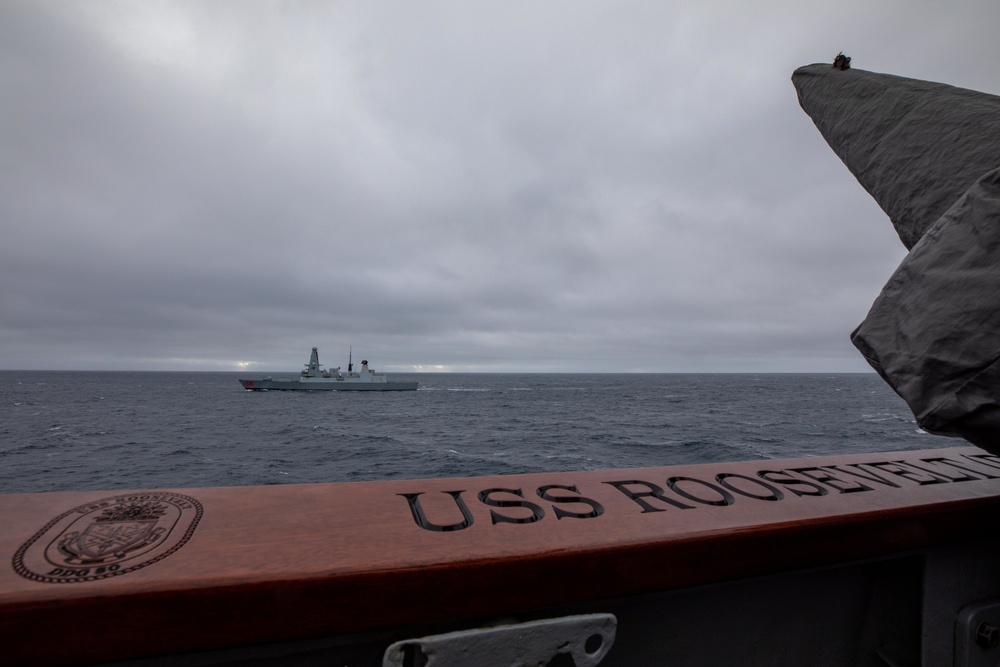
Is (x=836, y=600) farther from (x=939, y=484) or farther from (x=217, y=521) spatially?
(x=217, y=521)

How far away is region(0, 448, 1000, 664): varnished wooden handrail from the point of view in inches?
30.6

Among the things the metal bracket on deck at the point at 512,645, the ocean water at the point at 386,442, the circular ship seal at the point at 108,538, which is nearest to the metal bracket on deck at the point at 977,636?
the metal bracket on deck at the point at 512,645

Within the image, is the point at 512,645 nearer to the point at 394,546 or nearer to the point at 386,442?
the point at 394,546

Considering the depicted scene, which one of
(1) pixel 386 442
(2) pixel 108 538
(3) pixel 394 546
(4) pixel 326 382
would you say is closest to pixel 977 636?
(3) pixel 394 546

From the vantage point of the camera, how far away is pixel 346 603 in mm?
860

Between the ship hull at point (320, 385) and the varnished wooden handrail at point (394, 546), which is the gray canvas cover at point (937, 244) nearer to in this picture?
the varnished wooden handrail at point (394, 546)

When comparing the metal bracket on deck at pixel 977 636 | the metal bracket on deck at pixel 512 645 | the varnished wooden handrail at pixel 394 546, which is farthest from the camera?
the metal bracket on deck at pixel 977 636

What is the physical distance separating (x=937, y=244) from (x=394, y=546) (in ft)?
4.41

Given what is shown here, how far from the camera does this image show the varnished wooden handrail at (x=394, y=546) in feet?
2.55

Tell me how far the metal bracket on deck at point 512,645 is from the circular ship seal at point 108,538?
494 mm

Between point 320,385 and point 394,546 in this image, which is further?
point 320,385

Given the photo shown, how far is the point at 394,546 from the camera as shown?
97 centimetres

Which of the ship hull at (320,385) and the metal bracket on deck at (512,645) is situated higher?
the ship hull at (320,385)

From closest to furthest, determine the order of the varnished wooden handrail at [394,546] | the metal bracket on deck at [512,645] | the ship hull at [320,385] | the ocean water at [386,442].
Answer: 1. the varnished wooden handrail at [394,546]
2. the metal bracket on deck at [512,645]
3. the ocean water at [386,442]
4. the ship hull at [320,385]
